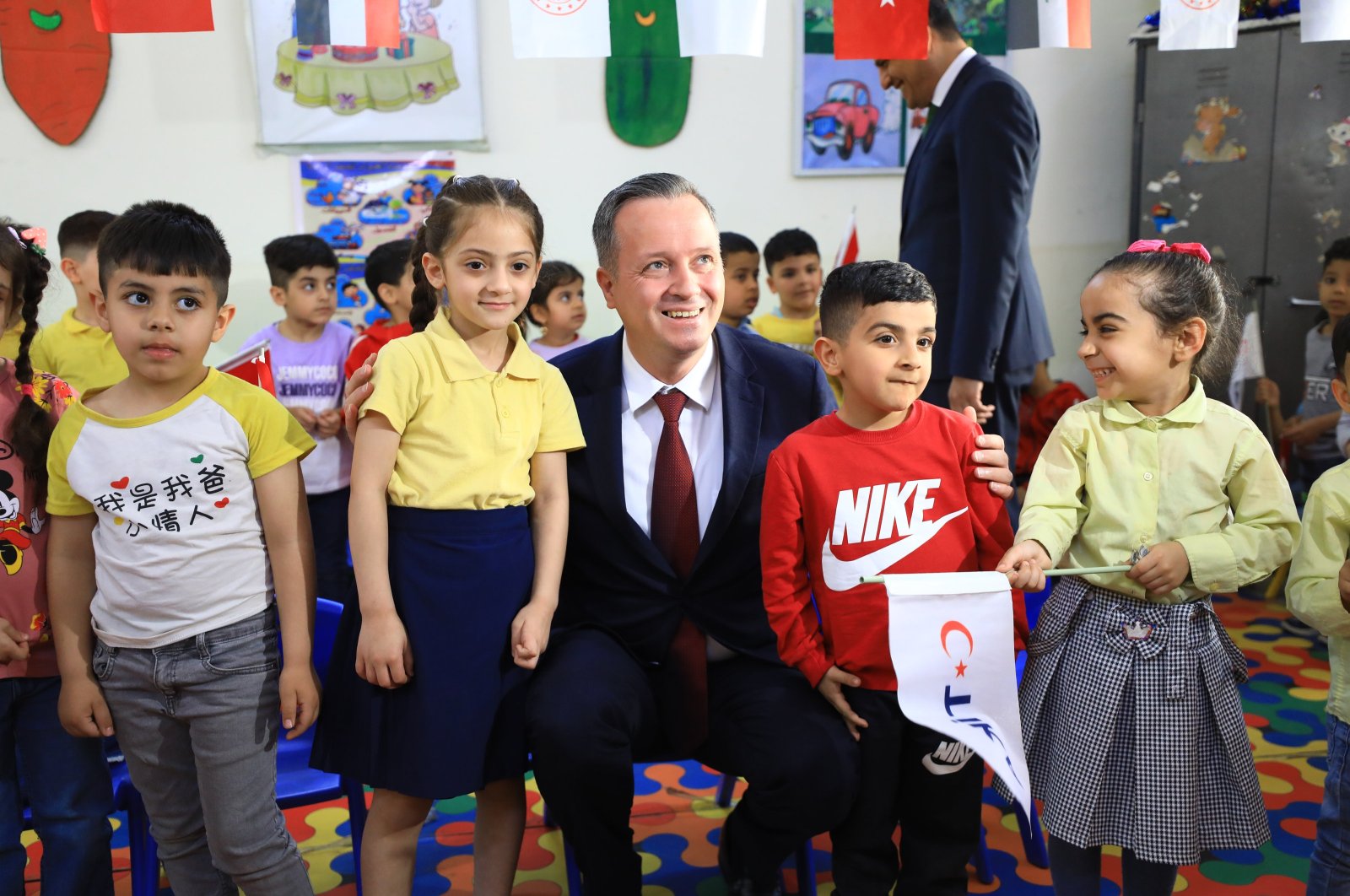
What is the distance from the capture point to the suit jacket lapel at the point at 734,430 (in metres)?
1.86

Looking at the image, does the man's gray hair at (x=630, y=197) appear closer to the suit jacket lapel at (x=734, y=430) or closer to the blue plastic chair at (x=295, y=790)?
the suit jacket lapel at (x=734, y=430)

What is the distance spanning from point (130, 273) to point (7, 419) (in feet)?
1.16

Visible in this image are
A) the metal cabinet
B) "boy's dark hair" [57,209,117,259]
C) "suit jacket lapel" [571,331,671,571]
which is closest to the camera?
"suit jacket lapel" [571,331,671,571]

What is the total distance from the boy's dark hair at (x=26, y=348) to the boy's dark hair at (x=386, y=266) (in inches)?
76.5

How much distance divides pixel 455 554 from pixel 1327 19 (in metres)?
2.48

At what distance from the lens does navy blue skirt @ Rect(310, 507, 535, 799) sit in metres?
1.68

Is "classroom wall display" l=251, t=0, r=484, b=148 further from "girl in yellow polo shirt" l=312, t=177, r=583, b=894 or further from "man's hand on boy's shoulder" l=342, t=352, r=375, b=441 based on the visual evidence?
"man's hand on boy's shoulder" l=342, t=352, r=375, b=441

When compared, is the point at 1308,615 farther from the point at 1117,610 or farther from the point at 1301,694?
the point at 1301,694

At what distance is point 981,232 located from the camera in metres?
2.71

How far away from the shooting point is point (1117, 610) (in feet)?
5.45

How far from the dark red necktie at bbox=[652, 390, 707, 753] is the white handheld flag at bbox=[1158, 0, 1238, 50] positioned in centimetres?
178

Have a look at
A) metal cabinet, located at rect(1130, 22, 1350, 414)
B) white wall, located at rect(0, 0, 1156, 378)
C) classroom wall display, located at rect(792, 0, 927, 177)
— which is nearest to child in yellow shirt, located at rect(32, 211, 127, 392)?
white wall, located at rect(0, 0, 1156, 378)

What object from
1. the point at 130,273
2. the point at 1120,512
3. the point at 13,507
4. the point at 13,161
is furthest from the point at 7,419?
the point at 13,161

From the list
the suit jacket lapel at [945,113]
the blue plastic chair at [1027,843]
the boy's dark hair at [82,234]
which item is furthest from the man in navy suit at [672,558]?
the boy's dark hair at [82,234]
